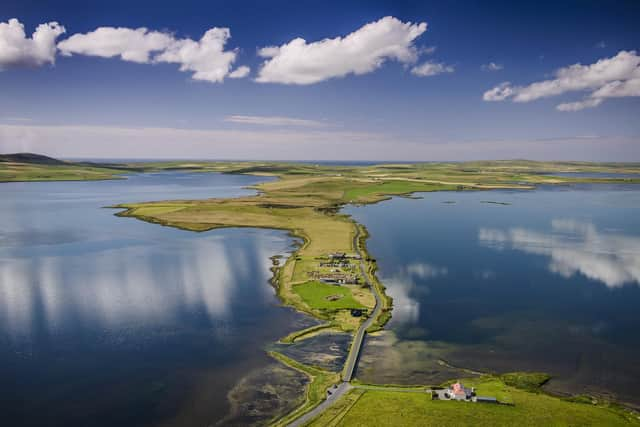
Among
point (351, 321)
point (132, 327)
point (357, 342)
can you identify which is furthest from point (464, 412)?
point (132, 327)

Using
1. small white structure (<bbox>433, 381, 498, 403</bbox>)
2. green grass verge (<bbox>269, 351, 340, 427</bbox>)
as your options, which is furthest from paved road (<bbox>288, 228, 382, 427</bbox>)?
small white structure (<bbox>433, 381, 498, 403</bbox>)

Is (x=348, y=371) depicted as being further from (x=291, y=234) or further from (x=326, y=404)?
(x=291, y=234)

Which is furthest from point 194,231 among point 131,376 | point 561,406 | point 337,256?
point 561,406

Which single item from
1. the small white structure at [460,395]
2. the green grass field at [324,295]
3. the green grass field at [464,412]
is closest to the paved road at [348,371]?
the green grass field at [464,412]

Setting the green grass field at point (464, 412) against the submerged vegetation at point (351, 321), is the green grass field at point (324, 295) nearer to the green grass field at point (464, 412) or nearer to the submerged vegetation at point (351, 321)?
the submerged vegetation at point (351, 321)

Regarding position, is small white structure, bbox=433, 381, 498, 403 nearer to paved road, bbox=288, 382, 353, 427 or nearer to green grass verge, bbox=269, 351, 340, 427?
paved road, bbox=288, 382, 353, 427
